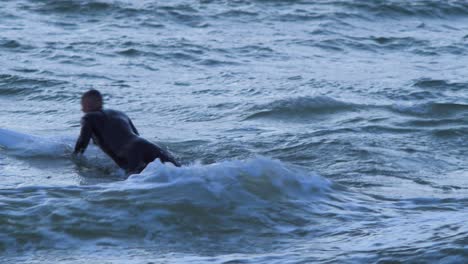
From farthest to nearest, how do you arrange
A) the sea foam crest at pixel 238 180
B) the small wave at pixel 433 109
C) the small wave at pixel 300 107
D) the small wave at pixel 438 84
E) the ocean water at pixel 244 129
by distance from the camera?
1. the small wave at pixel 438 84
2. the small wave at pixel 300 107
3. the small wave at pixel 433 109
4. the sea foam crest at pixel 238 180
5. the ocean water at pixel 244 129

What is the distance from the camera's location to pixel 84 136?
33.3 ft

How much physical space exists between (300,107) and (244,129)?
1.20m

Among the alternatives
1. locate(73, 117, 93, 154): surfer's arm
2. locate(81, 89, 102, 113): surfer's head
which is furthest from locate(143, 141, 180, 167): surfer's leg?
locate(81, 89, 102, 113): surfer's head

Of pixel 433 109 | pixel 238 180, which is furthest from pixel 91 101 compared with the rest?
pixel 433 109

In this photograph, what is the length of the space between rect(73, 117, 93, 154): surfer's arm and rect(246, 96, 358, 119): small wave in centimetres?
275

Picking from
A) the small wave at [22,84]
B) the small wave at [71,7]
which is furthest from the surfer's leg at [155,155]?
the small wave at [71,7]

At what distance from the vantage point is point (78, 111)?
42.1 feet

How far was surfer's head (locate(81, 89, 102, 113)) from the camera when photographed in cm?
1029

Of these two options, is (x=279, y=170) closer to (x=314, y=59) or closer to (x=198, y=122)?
(x=198, y=122)

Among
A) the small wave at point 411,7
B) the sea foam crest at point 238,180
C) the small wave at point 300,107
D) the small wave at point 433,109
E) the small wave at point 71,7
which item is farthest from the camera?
the small wave at point 411,7

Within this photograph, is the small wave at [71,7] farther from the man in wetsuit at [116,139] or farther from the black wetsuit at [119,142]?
the black wetsuit at [119,142]

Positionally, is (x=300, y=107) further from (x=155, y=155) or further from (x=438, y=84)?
(x=155, y=155)

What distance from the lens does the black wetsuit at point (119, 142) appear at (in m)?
9.64

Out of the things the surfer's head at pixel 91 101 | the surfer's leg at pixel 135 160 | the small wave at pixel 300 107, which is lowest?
the small wave at pixel 300 107
